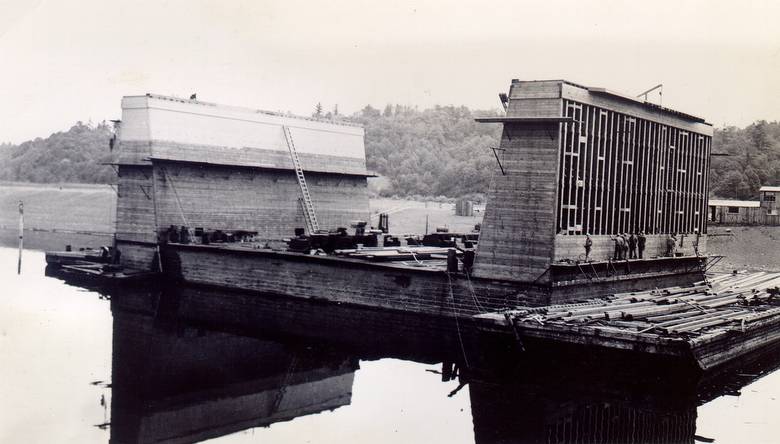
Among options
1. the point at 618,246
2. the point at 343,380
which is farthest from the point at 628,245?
the point at 343,380

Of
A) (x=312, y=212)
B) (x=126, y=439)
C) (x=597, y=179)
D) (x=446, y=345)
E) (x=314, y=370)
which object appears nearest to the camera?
(x=126, y=439)

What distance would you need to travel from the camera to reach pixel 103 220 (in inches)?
2680

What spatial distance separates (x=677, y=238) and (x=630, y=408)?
53.0 ft

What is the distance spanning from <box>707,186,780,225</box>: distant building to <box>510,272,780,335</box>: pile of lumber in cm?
2110

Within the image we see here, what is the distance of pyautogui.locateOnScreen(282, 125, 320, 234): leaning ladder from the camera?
3953 cm

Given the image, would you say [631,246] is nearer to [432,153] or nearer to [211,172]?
[211,172]

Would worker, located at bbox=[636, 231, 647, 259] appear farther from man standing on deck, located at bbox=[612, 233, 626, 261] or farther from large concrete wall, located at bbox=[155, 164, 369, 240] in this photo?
large concrete wall, located at bbox=[155, 164, 369, 240]

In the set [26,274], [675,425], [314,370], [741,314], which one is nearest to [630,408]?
[675,425]

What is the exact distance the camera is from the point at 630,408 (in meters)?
16.7

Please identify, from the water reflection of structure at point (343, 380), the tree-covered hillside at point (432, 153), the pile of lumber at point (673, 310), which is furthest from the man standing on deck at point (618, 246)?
the tree-covered hillside at point (432, 153)

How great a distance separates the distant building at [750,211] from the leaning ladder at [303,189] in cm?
2344

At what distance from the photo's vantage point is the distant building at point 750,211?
4706 centimetres

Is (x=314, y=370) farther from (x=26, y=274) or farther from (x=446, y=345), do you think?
(x=26, y=274)

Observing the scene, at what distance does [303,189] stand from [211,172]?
5.16 m
